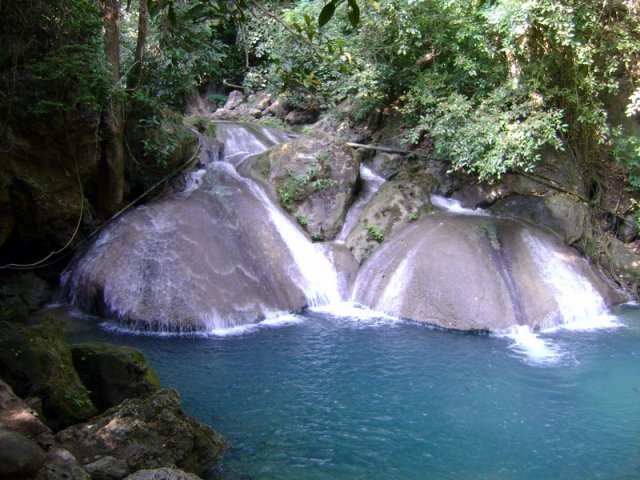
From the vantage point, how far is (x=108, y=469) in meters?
4.25

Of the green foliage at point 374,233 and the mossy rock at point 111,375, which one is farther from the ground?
the green foliage at point 374,233

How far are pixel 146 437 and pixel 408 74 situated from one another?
39.0ft

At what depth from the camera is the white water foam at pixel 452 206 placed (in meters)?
12.8

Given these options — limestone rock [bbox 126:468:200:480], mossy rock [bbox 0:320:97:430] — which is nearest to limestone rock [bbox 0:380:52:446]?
mossy rock [bbox 0:320:97:430]

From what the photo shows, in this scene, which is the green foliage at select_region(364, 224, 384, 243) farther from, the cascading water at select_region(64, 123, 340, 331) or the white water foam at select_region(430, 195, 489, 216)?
the white water foam at select_region(430, 195, 489, 216)

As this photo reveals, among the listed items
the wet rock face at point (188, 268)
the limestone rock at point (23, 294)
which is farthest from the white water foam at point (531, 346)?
the limestone rock at point (23, 294)

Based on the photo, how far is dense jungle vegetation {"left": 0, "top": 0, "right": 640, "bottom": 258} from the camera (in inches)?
326

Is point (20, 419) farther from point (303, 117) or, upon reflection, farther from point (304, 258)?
point (303, 117)

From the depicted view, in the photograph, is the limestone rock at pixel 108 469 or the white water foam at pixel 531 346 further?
the white water foam at pixel 531 346

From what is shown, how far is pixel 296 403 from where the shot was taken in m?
7.03

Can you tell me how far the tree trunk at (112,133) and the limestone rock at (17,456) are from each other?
662 cm

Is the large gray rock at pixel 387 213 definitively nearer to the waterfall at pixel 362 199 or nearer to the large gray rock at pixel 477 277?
the waterfall at pixel 362 199

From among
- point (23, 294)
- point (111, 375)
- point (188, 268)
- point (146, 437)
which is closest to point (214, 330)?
point (188, 268)

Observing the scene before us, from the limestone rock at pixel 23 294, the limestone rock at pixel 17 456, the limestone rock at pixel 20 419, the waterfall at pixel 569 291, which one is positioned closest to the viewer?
the limestone rock at pixel 17 456
